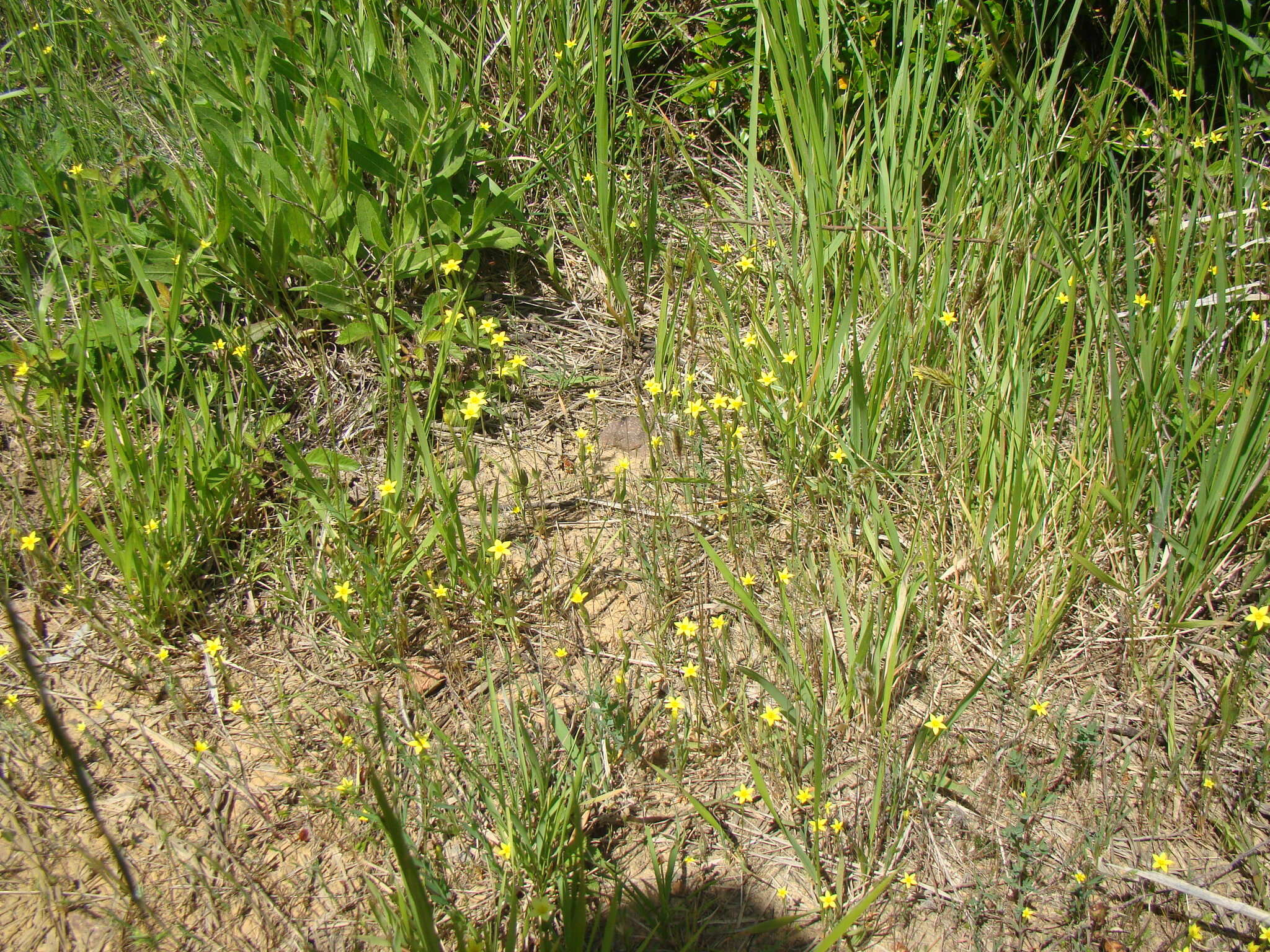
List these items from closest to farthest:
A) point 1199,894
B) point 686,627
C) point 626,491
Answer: point 1199,894
point 686,627
point 626,491

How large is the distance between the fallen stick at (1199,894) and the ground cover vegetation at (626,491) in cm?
1

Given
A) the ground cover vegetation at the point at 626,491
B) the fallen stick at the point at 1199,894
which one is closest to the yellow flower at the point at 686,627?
the ground cover vegetation at the point at 626,491

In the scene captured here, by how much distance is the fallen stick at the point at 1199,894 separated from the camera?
5.39ft

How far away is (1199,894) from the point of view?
1664 mm

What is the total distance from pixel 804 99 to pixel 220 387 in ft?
6.70

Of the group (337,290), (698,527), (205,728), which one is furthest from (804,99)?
(205,728)

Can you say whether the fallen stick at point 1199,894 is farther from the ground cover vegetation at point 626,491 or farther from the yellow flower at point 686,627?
the yellow flower at point 686,627

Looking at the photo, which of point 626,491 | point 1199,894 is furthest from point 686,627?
point 1199,894

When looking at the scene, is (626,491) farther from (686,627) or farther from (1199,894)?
(1199,894)

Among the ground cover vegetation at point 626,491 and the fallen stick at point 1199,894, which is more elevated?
the ground cover vegetation at point 626,491

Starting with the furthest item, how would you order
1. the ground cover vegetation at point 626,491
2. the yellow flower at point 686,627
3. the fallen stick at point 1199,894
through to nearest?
the yellow flower at point 686,627 < the ground cover vegetation at point 626,491 < the fallen stick at point 1199,894

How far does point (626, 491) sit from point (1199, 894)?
1680mm

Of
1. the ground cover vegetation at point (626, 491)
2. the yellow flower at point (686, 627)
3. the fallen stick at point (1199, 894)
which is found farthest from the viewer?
the yellow flower at point (686, 627)

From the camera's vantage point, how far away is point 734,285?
309 cm
